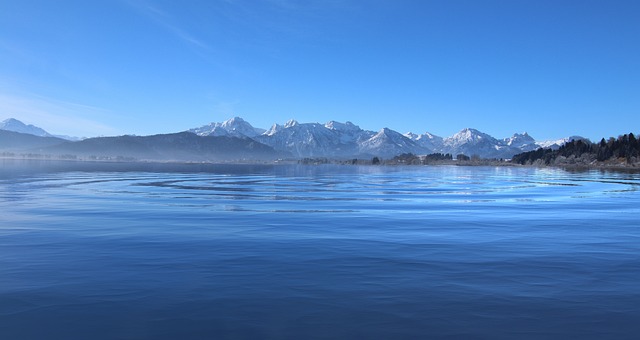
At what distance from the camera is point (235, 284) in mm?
15680

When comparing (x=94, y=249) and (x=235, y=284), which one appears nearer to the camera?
(x=235, y=284)

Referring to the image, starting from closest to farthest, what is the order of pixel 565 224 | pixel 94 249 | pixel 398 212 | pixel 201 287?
pixel 201 287
pixel 94 249
pixel 565 224
pixel 398 212

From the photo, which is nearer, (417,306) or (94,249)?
(417,306)

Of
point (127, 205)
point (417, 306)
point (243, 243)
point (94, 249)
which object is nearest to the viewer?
point (417, 306)

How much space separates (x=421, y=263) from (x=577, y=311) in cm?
685

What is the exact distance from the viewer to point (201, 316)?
12.7m

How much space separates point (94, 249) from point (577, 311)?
20298 mm

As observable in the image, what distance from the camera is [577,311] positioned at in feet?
43.2

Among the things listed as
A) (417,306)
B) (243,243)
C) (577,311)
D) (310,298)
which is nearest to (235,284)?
(310,298)

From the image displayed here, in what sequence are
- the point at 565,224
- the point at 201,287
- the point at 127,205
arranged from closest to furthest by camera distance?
the point at 201,287 → the point at 565,224 → the point at 127,205

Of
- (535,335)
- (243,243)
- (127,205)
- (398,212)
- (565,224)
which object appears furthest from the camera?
(127,205)

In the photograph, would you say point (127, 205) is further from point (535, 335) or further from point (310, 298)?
point (535, 335)

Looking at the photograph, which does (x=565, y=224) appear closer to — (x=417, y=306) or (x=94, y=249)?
(x=417, y=306)

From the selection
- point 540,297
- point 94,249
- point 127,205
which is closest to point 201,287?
point 94,249
